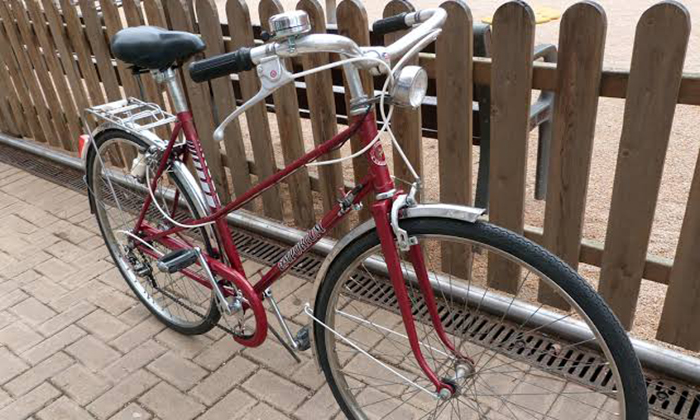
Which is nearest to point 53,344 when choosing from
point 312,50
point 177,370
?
point 177,370

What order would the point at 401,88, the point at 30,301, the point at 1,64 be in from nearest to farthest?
the point at 401,88 < the point at 30,301 < the point at 1,64

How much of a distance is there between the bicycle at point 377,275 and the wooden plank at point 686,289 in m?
0.35

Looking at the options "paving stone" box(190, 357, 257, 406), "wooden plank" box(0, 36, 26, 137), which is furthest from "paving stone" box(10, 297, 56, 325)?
"wooden plank" box(0, 36, 26, 137)

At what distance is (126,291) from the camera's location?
3.47 metres

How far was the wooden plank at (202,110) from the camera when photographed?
3.52 metres

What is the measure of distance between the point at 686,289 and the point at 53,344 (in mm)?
3023

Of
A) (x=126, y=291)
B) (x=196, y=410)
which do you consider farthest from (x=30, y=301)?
(x=196, y=410)

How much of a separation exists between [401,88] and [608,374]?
1.72 meters

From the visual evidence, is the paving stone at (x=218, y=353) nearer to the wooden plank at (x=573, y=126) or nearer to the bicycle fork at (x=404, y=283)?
the bicycle fork at (x=404, y=283)

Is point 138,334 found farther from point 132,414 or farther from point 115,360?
point 132,414

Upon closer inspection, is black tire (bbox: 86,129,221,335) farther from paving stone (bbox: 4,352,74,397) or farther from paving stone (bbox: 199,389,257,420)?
paving stone (bbox: 4,352,74,397)

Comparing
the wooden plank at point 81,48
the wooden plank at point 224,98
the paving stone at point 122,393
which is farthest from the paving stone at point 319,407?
the wooden plank at point 81,48

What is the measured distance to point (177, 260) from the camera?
2545 millimetres

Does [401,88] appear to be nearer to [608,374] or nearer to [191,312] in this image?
[608,374]
